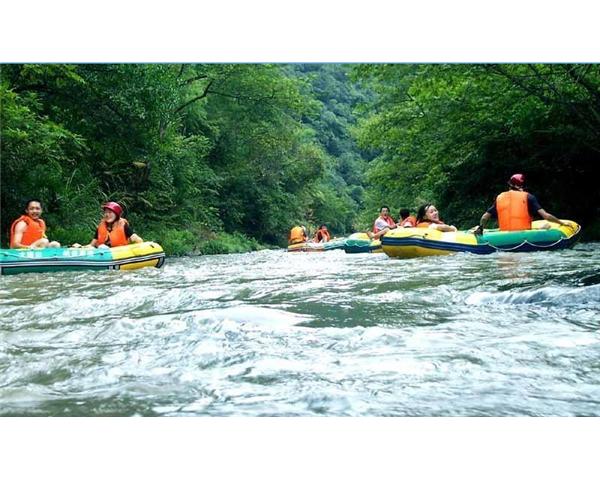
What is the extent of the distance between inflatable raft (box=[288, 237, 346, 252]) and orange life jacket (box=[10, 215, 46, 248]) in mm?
2237

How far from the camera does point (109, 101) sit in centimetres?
477

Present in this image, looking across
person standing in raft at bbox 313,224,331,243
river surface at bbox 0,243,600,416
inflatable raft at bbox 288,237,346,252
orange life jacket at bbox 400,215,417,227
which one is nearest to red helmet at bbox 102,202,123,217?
river surface at bbox 0,243,600,416

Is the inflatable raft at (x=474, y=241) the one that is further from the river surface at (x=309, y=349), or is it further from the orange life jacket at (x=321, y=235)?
the river surface at (x=309, y=349)

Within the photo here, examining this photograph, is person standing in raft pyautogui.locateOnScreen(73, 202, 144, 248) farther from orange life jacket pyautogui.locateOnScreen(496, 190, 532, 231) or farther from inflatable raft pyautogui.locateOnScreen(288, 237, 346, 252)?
orange life jacket pyautogui.locateOnScreen(496, 190, 532, 231)

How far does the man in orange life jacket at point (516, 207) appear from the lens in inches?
177

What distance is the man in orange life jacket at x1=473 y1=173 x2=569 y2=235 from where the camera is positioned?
14.7ft

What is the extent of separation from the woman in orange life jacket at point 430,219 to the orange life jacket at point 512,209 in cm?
60

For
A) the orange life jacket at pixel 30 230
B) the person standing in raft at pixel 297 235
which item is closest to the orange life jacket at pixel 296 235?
the person standing in raft at pixel 297 235

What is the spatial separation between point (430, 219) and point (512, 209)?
1.57 meters

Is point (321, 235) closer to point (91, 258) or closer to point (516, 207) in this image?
point (91, 258)
